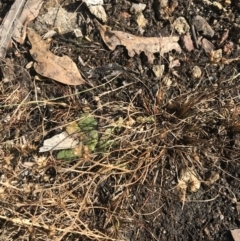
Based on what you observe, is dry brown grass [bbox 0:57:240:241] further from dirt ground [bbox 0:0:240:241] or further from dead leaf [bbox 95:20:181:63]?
dead leaf [bbox 95:20:181:63]

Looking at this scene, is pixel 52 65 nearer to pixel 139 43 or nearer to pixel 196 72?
pixel 139 43

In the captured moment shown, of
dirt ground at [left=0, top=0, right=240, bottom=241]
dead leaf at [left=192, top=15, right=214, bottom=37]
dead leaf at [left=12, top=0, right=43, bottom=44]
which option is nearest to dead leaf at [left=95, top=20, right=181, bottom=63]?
dirt ground at [left=0, top=0, right=240, bottom=241]

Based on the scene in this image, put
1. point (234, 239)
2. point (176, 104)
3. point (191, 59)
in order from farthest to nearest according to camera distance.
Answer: point (191, 59) → point (176, 104) → point (234, 239)

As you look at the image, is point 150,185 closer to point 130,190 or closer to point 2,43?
point 130,190

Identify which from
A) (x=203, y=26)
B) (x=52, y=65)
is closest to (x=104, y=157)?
Answer: (x=52, y=65)

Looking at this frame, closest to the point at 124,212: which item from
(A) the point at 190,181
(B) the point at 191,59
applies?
(A) the point at 190,181

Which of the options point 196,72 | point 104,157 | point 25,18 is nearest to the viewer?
point 104,157

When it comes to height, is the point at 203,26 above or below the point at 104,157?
above
